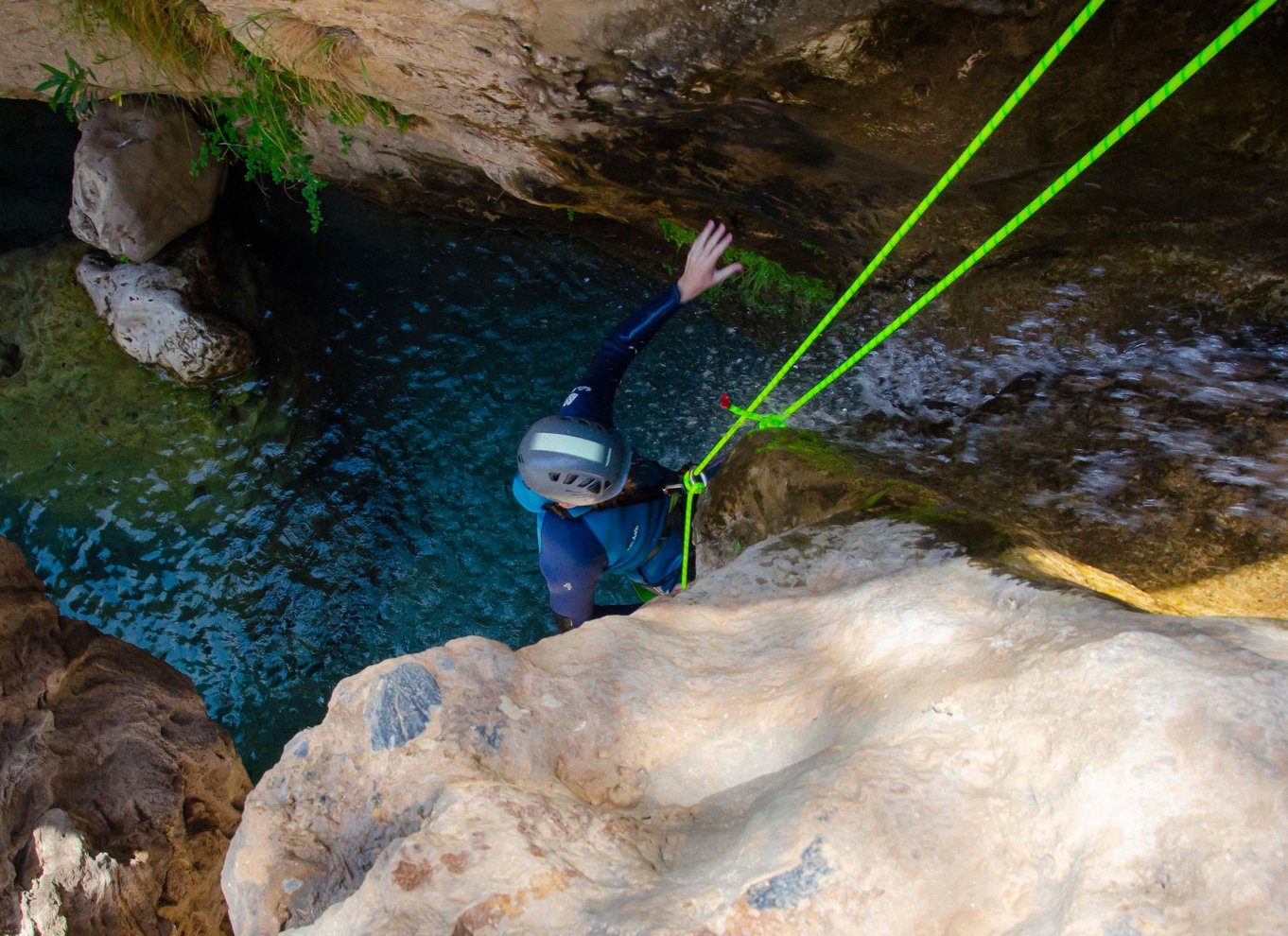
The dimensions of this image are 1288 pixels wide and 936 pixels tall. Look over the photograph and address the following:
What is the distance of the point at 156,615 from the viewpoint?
4938 millimetres

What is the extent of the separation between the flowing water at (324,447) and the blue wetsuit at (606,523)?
100cm

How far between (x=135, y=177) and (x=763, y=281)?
365 cm

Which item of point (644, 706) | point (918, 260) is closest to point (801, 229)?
point (918, 260)

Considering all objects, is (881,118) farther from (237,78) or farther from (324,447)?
(324,447)

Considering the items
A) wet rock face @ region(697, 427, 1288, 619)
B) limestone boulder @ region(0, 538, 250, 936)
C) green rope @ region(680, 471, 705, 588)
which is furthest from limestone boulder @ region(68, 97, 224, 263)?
wet rock face @ region(697, 427, 1288, 619)

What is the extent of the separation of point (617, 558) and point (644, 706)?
5.73ft

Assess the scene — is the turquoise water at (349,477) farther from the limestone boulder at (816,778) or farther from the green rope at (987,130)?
the limestone boulder at (816,778)

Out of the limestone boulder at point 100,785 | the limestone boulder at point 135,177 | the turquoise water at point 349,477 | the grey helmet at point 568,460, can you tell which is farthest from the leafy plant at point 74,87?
the grey helmet at point 568,460

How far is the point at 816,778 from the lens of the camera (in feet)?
4.96

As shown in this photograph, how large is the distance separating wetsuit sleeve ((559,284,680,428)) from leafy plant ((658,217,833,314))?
1050mm

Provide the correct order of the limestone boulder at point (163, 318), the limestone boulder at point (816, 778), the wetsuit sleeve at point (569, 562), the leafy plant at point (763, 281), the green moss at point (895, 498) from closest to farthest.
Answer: the limestone boulder at point (816, 778) < the green moss at point (895, 498) < the wetsuit sleeve at point (569, 562) < the leafy plant at point (763, 281) < the limestone boulder at point (163, 318)

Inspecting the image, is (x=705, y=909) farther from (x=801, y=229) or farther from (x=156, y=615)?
(x=156, y=615)

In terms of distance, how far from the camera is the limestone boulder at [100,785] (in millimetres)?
2758

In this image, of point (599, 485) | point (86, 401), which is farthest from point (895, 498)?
point (86, 401)
